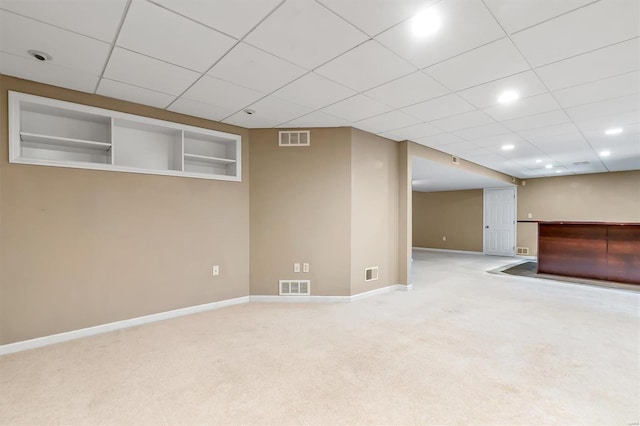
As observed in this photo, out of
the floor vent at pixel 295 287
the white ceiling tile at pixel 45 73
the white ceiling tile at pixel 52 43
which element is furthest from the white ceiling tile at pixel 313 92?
the floor vent at pixel 295 287

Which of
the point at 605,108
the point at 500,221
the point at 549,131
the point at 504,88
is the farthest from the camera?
the point at 500,221

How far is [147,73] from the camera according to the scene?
2701mm

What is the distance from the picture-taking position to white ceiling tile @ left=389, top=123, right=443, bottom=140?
14.0 ft

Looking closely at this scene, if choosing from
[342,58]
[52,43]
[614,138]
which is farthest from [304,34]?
[614,138]

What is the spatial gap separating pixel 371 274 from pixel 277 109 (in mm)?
2804

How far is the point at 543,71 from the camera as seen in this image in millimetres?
2641

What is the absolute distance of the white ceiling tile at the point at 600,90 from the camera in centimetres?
278

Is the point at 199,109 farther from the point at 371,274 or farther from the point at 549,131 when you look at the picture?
the point at 549,131

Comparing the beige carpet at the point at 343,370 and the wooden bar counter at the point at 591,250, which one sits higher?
the wooden bar counter at the point at 591,250

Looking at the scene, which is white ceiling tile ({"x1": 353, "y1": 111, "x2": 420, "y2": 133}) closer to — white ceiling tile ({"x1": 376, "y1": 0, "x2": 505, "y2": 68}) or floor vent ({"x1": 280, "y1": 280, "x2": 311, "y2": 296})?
white ceiling tile ({"x1": 376, "y1": 0, "x2": 505, "y2": 68})

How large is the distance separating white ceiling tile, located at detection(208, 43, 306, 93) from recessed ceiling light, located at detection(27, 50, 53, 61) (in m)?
1.25

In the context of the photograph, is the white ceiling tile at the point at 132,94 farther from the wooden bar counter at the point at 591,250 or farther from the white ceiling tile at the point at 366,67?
the wooden bar counter at the point at 591,250

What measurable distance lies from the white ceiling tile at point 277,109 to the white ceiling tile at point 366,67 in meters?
0.79

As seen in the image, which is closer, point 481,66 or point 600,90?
point 481,66
